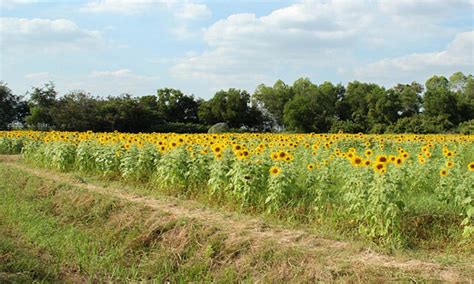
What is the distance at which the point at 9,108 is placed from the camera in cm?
3709

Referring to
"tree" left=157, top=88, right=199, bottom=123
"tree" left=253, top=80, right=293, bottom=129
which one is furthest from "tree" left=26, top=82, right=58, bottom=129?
"tree" left=253, top=80, right=293, bottom=129

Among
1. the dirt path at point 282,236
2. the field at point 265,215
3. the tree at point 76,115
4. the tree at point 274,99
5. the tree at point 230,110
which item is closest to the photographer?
the dirt path at point 282,236

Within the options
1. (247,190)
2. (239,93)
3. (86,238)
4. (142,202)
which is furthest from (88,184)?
(239,93)

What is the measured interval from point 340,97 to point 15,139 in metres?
44.2

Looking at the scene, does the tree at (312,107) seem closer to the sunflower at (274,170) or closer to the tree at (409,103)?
the tree at (409,103)

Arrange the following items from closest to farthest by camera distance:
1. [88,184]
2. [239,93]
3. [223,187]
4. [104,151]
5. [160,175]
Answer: [223,187] → [160,175] → [88,184] → [104,151] → [239,93]

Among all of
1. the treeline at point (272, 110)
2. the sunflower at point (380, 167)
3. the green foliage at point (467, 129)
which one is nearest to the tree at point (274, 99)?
the treeline at point (272, 110)

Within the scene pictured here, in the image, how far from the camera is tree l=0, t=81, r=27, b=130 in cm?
3631

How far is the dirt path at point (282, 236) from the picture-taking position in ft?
14.9

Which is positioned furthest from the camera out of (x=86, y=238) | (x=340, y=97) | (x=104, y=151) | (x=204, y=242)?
(x=340, y=97)

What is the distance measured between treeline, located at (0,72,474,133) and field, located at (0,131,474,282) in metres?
25.8

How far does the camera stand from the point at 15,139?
18625mm

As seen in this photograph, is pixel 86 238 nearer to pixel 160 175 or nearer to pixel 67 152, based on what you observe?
pixel 160 175

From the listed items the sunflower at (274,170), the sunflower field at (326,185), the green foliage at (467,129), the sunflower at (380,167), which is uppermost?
the sunflower at (380,167)
